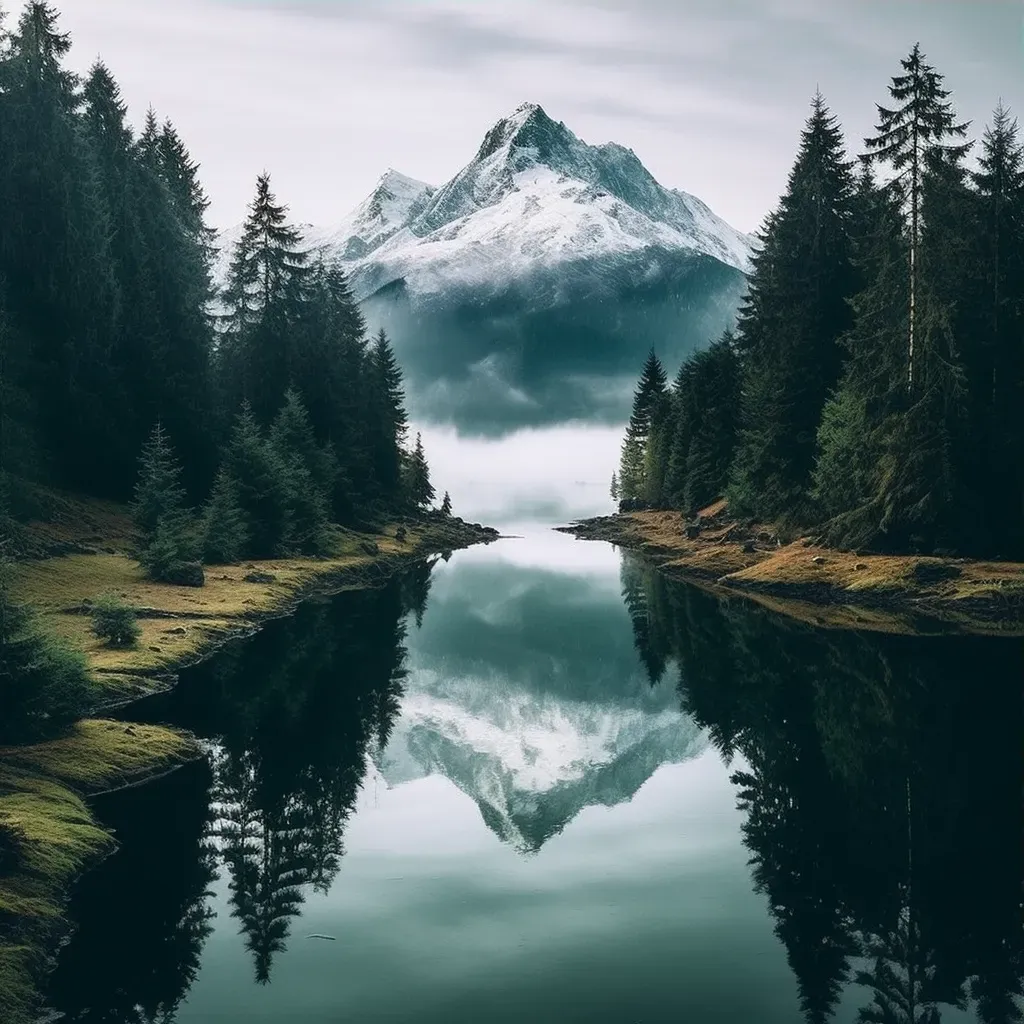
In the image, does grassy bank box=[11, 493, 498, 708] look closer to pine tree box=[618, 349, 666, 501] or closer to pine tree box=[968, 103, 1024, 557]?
pine tree box=[968, 103, 1024, 557]

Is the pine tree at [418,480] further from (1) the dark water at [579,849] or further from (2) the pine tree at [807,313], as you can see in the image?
(1) the dark water at [579,849]

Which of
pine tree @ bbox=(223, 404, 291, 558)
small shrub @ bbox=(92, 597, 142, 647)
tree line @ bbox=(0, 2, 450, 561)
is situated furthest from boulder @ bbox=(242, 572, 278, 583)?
small shrub @ bbox=(92, 597, 142, 647)

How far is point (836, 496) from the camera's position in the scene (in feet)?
200

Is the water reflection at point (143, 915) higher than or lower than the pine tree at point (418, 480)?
lower

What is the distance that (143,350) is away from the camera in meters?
72.8

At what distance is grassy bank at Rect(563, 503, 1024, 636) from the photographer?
Result: 47312 millimetres

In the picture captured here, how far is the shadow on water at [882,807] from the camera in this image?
16875mm

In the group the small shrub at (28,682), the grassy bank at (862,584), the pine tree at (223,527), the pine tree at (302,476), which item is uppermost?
the pine tree at (302,476)

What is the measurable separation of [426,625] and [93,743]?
114 feet

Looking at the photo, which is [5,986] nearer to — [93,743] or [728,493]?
[93,743]

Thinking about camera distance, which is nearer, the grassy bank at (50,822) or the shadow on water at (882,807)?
the grassy bank at (50,822)

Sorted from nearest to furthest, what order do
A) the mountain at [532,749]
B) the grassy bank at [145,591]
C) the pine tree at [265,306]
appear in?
1. the mountain at [532,749]
2. the grassy bank at [145,591]
3. the pine tree at [265,306]

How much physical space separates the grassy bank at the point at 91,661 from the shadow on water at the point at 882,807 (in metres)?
12.8

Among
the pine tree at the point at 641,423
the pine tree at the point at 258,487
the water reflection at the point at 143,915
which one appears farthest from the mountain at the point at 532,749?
the pine tree at the point at 641,423
